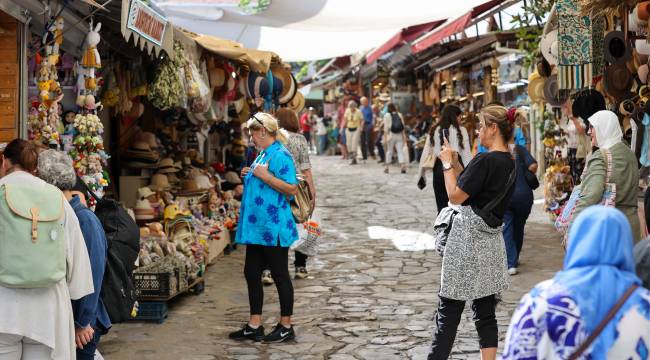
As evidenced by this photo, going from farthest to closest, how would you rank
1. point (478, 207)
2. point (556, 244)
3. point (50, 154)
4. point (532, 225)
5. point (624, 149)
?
point (532, 225), point (556, 244), point (624, 149), point (478, 207), point (50, 154)

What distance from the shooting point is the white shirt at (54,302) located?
14.3 ft

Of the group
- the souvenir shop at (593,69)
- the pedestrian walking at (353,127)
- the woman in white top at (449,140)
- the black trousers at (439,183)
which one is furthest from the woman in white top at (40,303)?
the pedestrian walking at (353,127)

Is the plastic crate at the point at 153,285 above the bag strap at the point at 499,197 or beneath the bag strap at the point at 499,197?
beneath

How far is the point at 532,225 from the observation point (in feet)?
43.3

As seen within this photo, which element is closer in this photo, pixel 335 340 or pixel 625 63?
pixel 335 340

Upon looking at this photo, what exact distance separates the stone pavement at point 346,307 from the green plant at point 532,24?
7.81 feet

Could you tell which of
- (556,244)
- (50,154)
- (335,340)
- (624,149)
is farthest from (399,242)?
(50,154)

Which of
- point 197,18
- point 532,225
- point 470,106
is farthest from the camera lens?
point 470,106

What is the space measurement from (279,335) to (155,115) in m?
5.42

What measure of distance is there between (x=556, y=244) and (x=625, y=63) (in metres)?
2.93

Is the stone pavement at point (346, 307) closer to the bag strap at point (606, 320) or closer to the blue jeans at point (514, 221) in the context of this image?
the blue jeans at point (514, 221)

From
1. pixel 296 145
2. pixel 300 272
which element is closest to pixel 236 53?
pixel 296 145

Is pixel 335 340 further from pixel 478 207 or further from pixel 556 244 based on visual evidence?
pixel 556 244

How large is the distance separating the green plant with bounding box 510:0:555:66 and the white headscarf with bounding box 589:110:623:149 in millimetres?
5710
